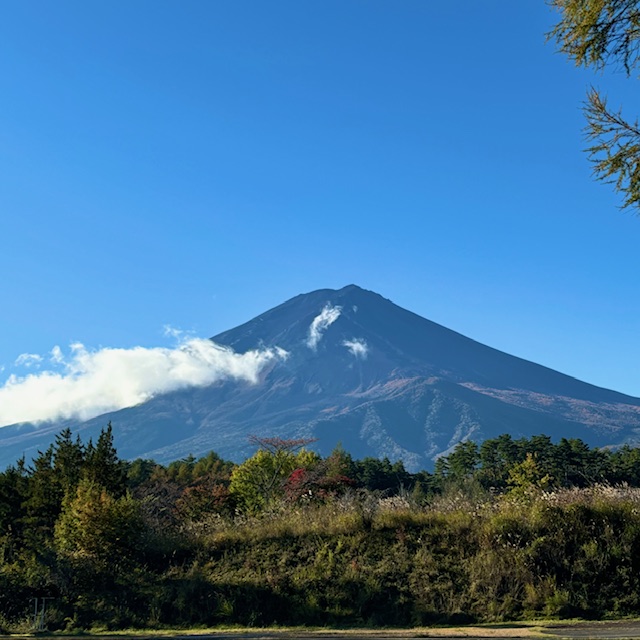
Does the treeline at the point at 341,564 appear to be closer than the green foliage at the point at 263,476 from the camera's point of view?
Yes

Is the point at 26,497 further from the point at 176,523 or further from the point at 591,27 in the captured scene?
the point at 591,27

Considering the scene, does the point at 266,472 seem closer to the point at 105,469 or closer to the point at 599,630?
the point at 105,469

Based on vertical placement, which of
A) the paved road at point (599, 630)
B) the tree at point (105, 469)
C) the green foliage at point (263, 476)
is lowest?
the green foliage at point (263, 476)

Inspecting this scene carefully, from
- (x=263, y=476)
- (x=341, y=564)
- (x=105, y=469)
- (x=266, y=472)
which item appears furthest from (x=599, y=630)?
(x=266, y=472)

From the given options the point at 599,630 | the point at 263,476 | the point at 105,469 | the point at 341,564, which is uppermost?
the point at 105,469

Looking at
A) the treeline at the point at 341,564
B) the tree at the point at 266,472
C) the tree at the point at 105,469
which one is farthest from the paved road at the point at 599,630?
the tree at the point at 266,472

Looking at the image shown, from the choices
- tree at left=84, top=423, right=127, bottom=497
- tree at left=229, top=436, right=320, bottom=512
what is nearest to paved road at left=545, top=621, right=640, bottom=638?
tree at left=84, top=423, right=127, bottom=497

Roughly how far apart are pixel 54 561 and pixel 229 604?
5.22 m

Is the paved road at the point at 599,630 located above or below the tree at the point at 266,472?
above

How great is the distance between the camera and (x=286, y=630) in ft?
52.2

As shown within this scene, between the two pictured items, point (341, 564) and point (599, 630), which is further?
point (341, 564)

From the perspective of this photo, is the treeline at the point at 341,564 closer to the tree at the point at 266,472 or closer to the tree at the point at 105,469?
the tree at the point at 105,469

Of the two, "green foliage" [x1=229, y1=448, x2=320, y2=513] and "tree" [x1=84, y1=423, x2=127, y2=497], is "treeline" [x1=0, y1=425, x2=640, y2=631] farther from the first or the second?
"green foliage" [x1=229, y1=448, x2=320, y2=513]

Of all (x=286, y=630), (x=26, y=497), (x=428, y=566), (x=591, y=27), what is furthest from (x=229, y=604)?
(x=26, y=497)
